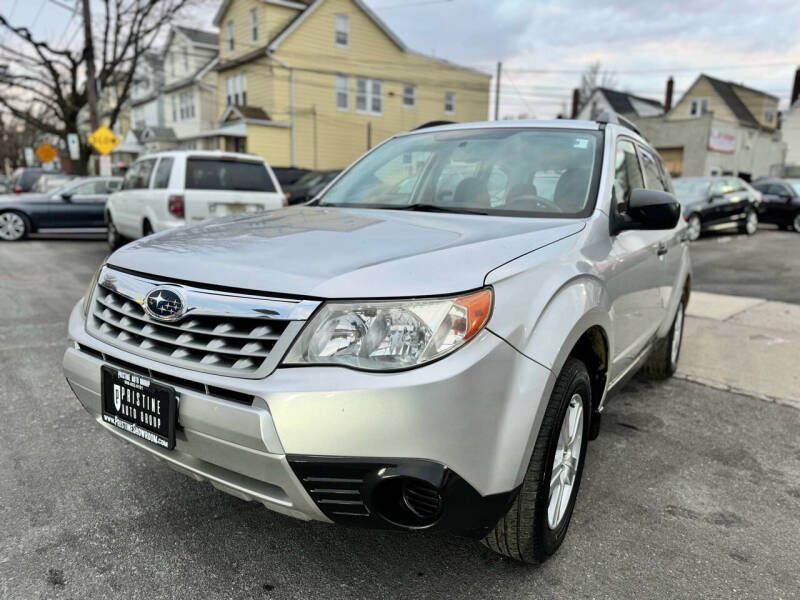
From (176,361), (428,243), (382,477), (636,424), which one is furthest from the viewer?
(636,424)

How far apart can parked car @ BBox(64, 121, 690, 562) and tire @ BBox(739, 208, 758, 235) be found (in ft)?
49.7

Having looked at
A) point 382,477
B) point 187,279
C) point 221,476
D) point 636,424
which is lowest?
point 636,424

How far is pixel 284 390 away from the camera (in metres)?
1.76

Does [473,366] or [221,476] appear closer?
[473,366]

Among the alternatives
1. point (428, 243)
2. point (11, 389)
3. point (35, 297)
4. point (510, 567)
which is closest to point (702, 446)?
point (510, 567)

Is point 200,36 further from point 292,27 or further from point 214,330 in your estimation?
point 214,330

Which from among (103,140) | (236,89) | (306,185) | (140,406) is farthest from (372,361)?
(236,89)

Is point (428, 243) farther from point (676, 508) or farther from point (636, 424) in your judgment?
point (636, 424)

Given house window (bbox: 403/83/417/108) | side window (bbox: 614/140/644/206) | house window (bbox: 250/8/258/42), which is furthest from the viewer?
house window (bbox: 403/83/417/108)

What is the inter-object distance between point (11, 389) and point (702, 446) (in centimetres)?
435

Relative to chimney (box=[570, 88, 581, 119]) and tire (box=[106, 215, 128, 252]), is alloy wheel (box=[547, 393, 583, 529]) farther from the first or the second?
chimney (box=[570, 88, 581, 119])

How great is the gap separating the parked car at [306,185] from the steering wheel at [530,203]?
41.6ft

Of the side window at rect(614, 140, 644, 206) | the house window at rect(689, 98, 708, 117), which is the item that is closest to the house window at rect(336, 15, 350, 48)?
the house window at rect(689, 98, 708, 117)

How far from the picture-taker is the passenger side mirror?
2.72m
